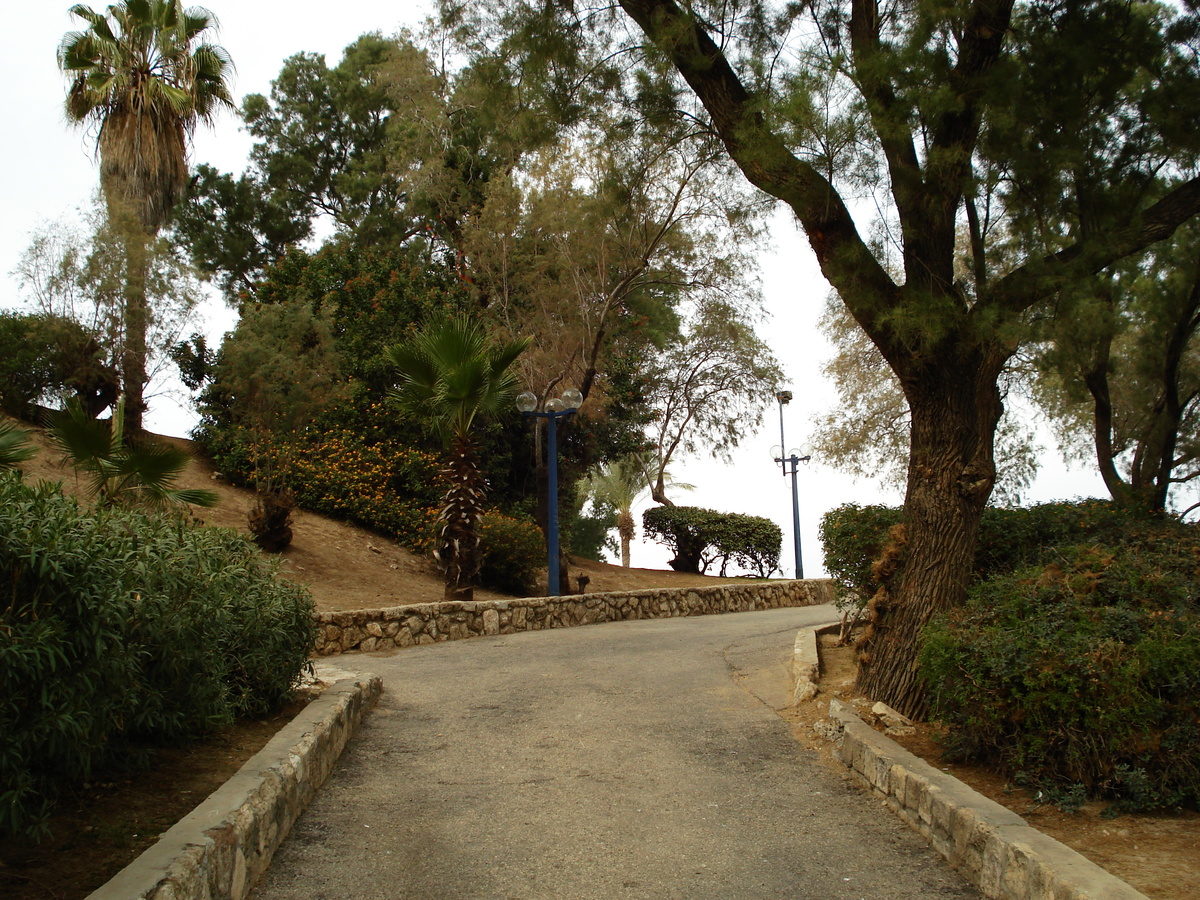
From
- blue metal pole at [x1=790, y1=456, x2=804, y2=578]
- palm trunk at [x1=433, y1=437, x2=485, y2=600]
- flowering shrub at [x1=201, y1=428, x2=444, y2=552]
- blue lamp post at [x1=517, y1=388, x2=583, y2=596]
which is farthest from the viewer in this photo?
blue metal pole at [x1=790, y1=456, x2=804, y2=578]

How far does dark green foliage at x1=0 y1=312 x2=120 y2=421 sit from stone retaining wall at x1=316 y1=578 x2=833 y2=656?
8055 mm

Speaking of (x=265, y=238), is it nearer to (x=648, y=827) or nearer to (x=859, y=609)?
(x=859, y=609)

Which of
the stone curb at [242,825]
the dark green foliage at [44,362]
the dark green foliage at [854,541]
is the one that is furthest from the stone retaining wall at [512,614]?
the dark green foliage at [44,362]

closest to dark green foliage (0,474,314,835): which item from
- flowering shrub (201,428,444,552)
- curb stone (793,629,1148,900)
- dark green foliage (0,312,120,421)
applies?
curb stone (793,629,1148,900)

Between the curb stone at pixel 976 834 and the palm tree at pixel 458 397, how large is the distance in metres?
8.57

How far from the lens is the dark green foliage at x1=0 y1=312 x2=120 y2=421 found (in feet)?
53.2

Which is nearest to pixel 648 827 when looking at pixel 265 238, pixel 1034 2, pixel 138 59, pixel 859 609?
pixel 859 609

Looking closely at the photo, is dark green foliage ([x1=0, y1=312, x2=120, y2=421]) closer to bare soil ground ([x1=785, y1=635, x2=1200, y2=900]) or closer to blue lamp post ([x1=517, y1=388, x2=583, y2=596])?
blue lamp post ([x1=517, y1=388, x2=583, y2=596])

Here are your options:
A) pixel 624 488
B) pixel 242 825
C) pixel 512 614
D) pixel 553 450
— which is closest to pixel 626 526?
pixel 624 488

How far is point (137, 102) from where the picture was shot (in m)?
17.3

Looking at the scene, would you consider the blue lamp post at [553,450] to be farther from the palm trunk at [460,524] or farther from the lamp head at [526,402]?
the palm trunk at [460,524]

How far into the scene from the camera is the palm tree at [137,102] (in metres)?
17.2

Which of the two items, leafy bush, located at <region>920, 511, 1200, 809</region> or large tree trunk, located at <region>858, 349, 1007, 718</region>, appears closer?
leafy bush, located at <region>920, 511, 1200, 809</region>

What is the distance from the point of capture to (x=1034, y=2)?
8.48m
